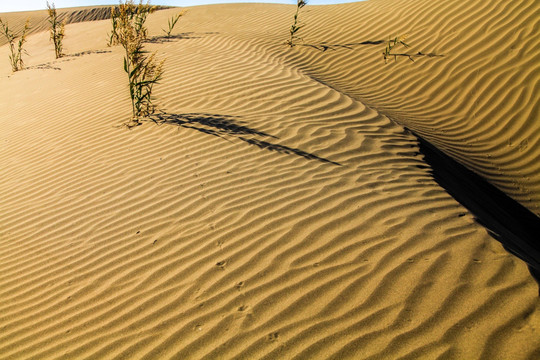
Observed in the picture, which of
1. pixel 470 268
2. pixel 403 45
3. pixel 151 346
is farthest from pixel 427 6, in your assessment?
pixel 151 346

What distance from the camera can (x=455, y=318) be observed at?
212 cm

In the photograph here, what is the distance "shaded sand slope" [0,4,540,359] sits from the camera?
213cm

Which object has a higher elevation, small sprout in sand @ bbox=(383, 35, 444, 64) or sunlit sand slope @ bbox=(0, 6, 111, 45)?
sunlit sand slope @ bbox=(0, 6, 111, 45)

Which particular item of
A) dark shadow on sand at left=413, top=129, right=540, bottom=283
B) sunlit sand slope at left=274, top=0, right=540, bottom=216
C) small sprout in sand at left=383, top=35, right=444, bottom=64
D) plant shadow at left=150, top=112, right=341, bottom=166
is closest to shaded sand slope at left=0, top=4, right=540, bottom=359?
plant shadow at left=150, top=112, right=341, bottom=166

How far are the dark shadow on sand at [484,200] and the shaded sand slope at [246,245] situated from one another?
0.80 feet

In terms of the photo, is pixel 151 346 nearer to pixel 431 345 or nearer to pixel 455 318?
pixel 431 345

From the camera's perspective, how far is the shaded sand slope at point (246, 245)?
7.00ft

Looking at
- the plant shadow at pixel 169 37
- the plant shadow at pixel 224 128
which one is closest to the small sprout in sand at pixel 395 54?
the plant shadow at pixel 224 128

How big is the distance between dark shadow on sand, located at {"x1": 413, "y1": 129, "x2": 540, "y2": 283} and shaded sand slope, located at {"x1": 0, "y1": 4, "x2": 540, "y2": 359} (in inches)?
9.6

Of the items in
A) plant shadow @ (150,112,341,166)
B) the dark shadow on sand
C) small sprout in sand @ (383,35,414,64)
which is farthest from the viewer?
small sprout in sand @ (383,35,414,64)

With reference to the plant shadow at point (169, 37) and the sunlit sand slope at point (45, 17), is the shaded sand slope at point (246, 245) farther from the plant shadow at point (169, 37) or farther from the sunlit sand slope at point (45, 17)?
the sunlit sand slope at point (45, 17)

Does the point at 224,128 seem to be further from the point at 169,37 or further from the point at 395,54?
the point at 169,37

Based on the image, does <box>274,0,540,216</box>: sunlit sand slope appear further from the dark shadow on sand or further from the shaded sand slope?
the shaded sand slope

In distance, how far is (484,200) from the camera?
408 cm
